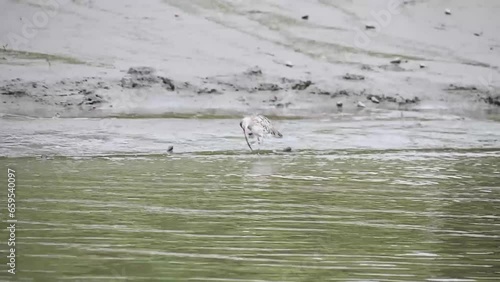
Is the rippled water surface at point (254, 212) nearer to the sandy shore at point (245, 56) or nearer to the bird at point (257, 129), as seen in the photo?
the bird at point (257, 129)

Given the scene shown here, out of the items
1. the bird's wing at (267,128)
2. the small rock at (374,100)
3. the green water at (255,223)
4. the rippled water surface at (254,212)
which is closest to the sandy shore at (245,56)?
the small rock at (374,100)

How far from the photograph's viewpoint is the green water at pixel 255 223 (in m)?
0.76

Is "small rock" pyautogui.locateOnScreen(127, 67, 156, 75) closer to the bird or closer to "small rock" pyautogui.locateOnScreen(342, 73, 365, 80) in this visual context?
"small rock" pyautogui.locateOnScreen(342, 73, 365, 80)

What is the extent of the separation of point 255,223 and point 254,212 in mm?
98

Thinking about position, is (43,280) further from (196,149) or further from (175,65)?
(175,65)

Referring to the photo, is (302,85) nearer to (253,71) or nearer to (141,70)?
(253,71)

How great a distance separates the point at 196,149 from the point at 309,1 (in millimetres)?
2485

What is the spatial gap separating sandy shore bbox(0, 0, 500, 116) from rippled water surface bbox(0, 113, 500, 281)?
1.32 meters

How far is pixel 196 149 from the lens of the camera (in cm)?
237

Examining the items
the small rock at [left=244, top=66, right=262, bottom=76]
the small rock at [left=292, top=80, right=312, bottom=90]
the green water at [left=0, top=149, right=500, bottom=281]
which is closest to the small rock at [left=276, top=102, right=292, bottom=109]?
the small rock at [left=292, top=80, right=312, bottom=90]

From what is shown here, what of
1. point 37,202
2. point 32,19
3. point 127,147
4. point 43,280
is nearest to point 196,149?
point 127,147

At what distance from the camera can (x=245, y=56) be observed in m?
4.16

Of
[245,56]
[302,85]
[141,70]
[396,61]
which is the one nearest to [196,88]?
[141,70]

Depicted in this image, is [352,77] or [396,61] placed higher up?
[396,61]
